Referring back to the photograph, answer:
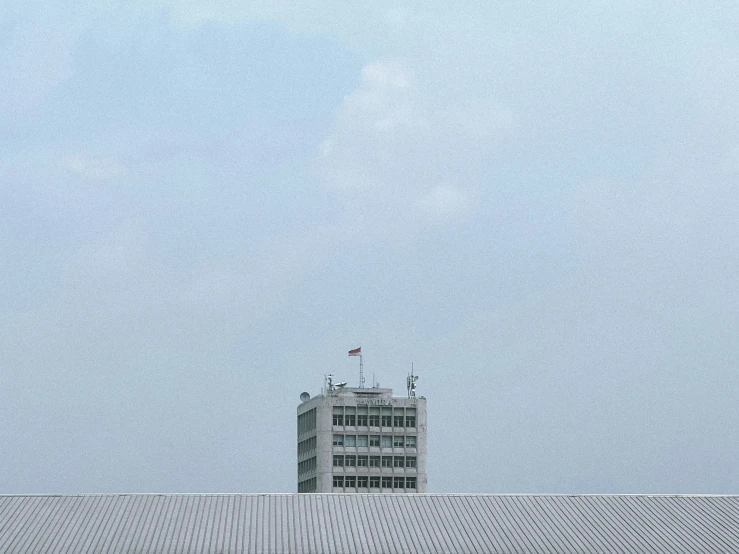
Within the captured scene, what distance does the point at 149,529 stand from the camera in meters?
98.1

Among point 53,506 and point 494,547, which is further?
point 53,506

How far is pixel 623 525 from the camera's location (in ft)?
334

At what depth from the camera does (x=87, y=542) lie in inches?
3765

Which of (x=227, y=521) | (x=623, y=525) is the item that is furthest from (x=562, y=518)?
(x=227, y=521)

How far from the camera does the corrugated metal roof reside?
96.1 meters

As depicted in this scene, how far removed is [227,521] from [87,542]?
10.2m

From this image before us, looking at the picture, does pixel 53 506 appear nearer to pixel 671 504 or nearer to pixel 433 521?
pixel 433 521

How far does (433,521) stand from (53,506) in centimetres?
2838

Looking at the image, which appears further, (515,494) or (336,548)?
(515,494)

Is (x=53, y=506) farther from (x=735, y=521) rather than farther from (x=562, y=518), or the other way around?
(x=735, y=521)

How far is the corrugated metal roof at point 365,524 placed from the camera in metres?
96.1

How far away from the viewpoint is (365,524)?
100125 millimetres

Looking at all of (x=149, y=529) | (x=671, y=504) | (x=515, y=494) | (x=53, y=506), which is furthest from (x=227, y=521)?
(x=671, y=504)

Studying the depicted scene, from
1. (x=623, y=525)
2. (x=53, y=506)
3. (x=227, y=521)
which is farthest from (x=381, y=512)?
(x=53, y=506)
